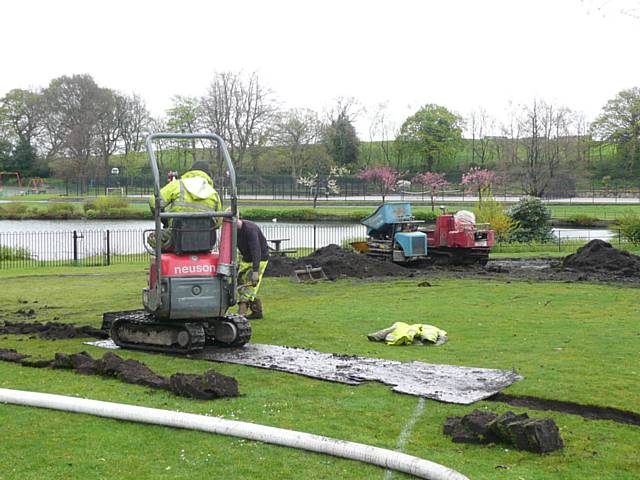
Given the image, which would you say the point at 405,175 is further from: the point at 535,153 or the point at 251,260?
the point at 251,260

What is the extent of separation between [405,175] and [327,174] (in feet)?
30.7

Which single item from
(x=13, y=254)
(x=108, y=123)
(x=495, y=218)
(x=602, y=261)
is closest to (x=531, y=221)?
(x=495, y=218)

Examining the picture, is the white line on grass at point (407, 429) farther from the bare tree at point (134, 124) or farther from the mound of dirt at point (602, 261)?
the bare tree at point (134, 124)

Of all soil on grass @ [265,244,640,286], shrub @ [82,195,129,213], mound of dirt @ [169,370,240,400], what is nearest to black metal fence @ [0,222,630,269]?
soil on grass @ [265,244,640,286]

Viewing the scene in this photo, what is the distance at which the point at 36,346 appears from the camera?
12.0 m

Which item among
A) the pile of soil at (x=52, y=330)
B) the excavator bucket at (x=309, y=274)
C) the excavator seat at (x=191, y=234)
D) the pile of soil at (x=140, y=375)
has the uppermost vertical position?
the excavator seat at (x=191, y=234)

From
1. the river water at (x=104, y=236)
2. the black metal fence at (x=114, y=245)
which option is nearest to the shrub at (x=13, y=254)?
the black metal fence at (x=114, y=245)

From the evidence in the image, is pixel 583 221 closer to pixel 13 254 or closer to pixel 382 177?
pixel 13 254

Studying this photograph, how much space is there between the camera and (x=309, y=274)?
22.0m

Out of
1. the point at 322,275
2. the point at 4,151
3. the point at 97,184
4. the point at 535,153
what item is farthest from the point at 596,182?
the point at 322,275

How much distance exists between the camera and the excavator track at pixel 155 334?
11.2 m

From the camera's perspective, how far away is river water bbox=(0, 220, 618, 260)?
119 ft

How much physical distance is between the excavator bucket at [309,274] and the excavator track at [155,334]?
395 inches

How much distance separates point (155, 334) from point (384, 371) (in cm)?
347
